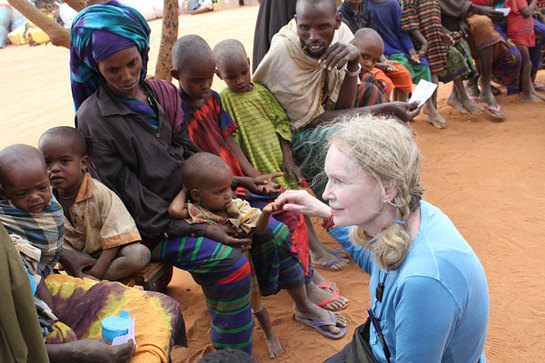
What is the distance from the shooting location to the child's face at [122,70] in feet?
8.39

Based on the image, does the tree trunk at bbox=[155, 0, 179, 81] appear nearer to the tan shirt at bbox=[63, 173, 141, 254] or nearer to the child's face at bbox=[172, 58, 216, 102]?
the child's face at bbox=[172, 58, 216, 102]

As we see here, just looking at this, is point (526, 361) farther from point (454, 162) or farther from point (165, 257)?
point (454, 162)

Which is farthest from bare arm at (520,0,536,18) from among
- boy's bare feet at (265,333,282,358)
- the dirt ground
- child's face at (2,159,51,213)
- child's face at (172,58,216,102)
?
child's face at (2,159,51,213)

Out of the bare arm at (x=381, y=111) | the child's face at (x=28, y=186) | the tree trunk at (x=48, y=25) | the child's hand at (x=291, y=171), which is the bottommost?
the child's hand at (x=291, y=171)

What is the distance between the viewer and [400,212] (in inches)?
67.6

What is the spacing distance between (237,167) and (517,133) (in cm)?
433

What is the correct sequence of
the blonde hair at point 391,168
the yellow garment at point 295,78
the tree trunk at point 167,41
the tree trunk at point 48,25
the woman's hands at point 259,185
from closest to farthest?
1. the blonde hair at point 391,168
2. the woman's hands at point 259,185
3. the yellow garment at point 295,78
4. the tree trunk at point 48,25
5. the tree trunk at point 167,41

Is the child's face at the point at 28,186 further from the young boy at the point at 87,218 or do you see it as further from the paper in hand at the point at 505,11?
the paper in hand at the point at 505,11

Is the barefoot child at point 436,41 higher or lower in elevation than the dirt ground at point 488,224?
higher

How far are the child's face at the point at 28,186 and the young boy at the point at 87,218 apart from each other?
0.26 metres

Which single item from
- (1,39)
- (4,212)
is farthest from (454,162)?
(1,39)

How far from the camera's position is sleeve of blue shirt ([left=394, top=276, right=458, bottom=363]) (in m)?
1.53

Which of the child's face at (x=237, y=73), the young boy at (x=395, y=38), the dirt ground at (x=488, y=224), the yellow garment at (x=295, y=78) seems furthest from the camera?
the young boy at (x=395, y=38)

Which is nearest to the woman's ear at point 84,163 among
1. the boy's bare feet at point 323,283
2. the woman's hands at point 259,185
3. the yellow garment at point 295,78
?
the woman's hands at point 259,185
